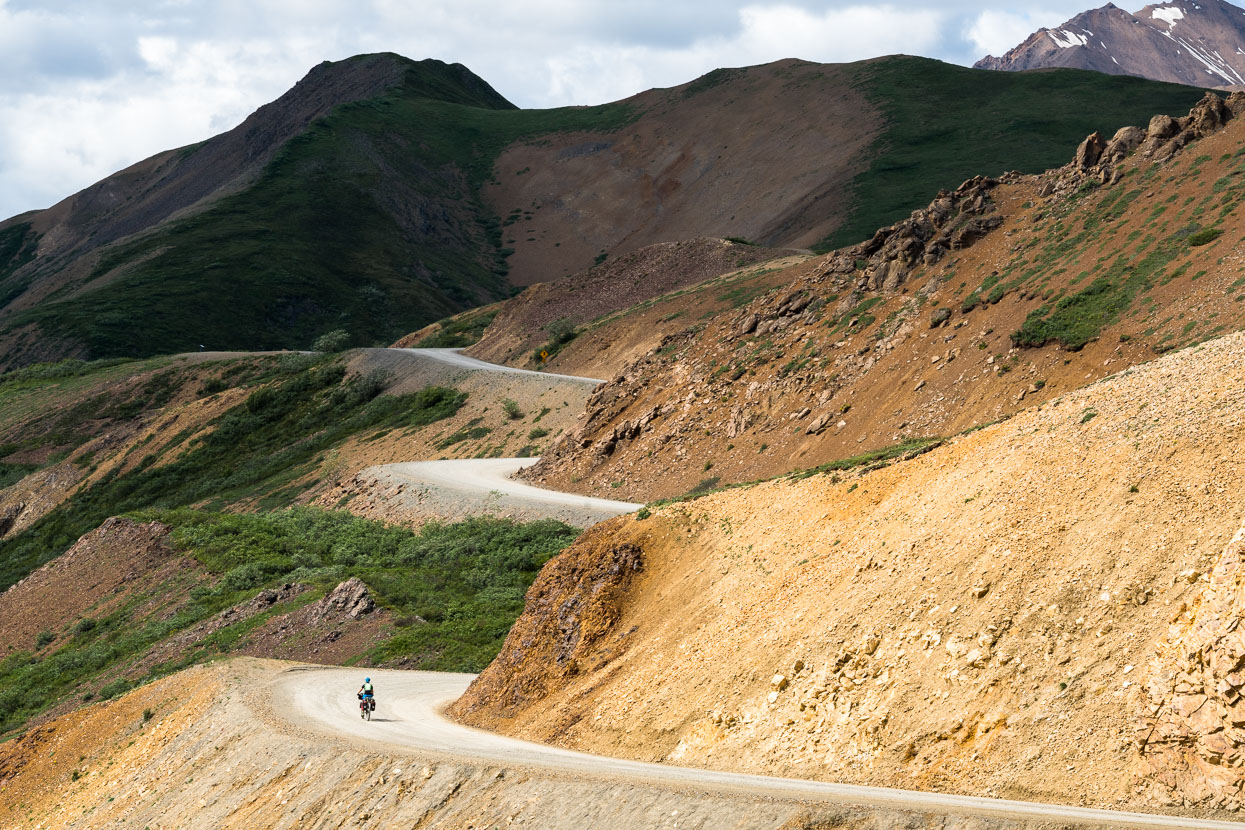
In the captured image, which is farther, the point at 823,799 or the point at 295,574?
the point at 295,574

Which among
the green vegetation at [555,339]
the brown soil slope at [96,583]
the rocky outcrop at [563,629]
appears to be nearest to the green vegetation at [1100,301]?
the rocky outcrop at [563,629]

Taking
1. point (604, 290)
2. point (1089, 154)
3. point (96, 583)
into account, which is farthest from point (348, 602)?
point (604, 290)

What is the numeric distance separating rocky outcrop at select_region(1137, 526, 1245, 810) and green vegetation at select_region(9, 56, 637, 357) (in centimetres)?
10708

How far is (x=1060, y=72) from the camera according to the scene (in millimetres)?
135250

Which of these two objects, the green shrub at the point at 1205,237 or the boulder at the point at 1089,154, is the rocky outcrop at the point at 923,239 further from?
the green shrub at the point at 1205,237

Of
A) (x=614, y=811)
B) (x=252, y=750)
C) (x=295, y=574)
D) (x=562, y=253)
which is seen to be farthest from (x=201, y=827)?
(x=562, y=253)

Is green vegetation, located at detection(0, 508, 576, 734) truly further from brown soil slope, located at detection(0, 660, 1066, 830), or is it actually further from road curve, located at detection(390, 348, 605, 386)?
road curve, located at detection(390, 348, 605, 386)

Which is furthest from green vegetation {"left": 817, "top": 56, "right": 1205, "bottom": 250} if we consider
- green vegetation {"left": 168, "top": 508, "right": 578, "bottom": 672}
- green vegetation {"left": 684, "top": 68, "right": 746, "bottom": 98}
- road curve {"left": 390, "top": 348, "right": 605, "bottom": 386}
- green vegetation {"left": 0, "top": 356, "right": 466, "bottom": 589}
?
green vegetation {"left": 168, "top": 508, "right": 578, "bottom": 672}

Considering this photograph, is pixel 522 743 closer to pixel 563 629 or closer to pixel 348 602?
pixel 563 629

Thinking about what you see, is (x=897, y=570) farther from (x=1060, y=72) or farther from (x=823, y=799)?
(x=1060, y=72)

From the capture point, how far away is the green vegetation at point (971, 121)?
4230 inches

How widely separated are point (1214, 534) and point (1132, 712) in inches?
107

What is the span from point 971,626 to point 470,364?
60149 millimetres

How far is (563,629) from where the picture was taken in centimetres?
2264
